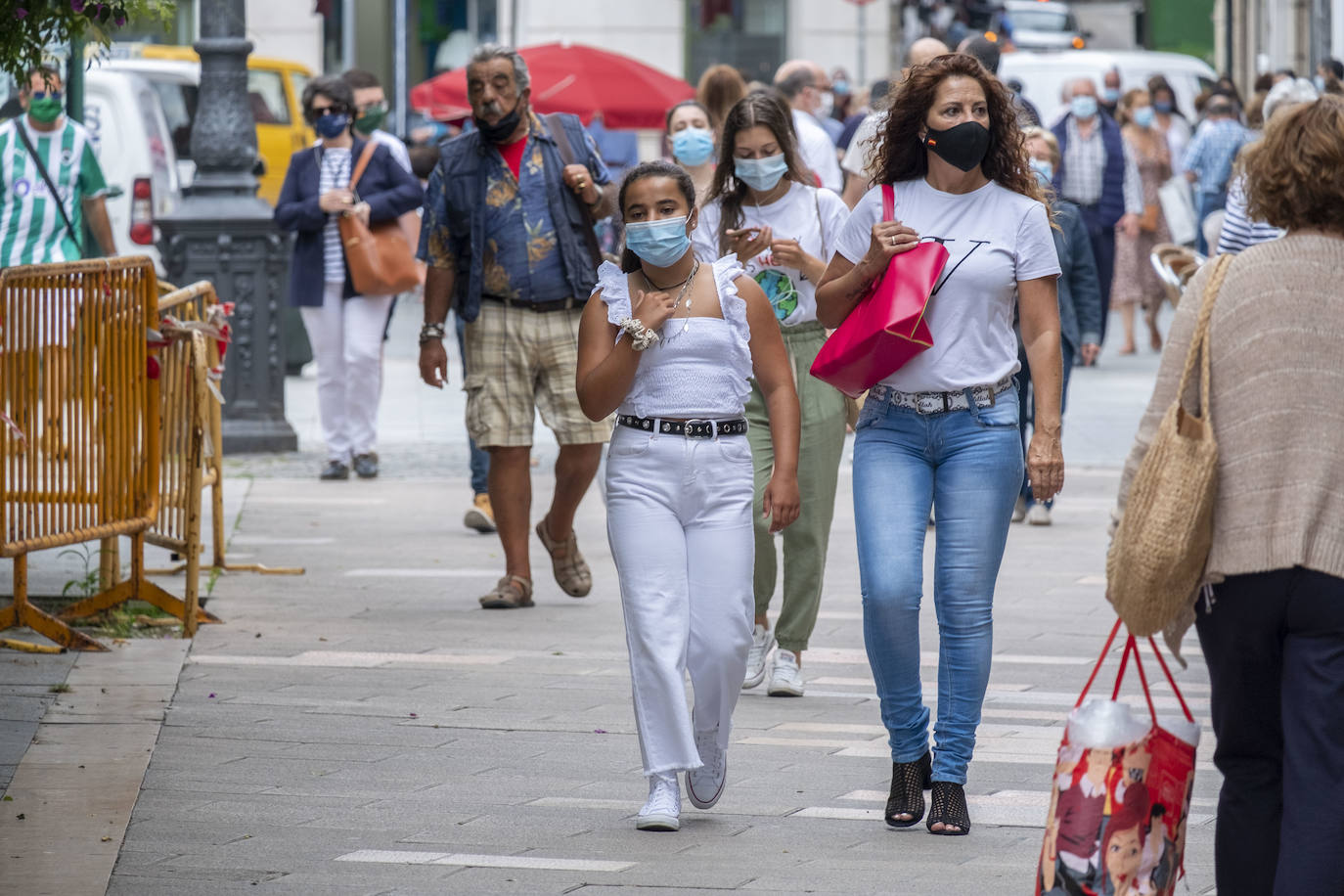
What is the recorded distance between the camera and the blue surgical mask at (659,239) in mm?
5398

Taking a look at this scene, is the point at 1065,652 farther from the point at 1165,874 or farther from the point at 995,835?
the point at 1165,874

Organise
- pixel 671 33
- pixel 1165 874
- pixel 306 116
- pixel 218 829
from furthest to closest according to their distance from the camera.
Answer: pixel 671 33, pixel 306 116, pixel 218 829, pixel 1165 874

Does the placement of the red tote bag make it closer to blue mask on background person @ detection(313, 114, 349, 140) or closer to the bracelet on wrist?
the bracelet on wrist

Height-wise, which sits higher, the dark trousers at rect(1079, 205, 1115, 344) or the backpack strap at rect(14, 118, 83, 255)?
the backpack strap at rect(14, 118, 83, 255)

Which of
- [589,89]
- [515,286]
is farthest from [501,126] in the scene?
[589,89]

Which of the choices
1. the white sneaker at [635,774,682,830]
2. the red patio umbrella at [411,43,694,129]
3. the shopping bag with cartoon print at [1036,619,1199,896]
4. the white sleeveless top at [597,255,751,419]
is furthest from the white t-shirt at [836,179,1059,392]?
the red patio umbrella at [411,43,694,129]

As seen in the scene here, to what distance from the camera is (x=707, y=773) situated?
534 cm

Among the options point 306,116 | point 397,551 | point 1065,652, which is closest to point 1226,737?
point 1065,652

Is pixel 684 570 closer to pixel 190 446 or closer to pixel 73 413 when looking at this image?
pixel 73 413

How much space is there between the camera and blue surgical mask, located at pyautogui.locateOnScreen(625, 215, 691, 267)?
17.7 feet

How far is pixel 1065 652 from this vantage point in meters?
7.59

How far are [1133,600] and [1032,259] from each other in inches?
59.2

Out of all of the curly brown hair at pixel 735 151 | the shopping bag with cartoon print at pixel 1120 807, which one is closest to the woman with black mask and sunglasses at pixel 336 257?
the curly brown hair at pixel 735 151

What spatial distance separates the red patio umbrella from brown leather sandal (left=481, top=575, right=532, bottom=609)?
1389 centimetres
